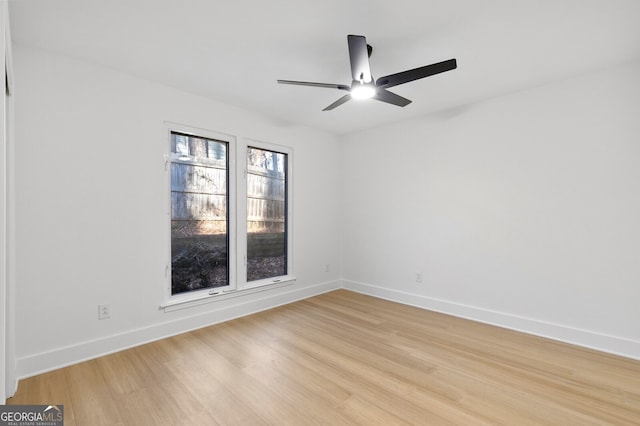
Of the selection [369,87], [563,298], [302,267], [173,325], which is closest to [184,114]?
[369,87]

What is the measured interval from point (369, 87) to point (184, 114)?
202 cm

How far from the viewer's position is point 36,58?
235 centimetres

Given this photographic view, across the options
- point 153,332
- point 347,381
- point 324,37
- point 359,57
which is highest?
point 324,37

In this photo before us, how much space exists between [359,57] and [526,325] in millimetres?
3141

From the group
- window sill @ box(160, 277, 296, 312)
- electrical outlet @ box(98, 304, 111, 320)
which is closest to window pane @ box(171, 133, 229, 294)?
window sill @ box(160, 277, 296, 312)

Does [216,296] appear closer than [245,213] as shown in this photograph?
Yes

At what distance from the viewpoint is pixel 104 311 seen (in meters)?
2.62

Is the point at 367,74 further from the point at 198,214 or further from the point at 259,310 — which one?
the point at 259,310

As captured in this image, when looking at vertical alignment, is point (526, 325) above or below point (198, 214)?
below

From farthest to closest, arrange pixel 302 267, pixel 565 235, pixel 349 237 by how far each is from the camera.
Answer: pixel 349 237, pixel 302 267, pixel 565 235

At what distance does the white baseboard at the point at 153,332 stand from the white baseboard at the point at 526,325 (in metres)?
1.40

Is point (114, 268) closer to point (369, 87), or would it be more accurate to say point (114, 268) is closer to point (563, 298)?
point (369, 87)

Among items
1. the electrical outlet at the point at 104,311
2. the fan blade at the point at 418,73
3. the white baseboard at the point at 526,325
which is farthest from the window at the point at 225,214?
the fan blade at the point at 418,73

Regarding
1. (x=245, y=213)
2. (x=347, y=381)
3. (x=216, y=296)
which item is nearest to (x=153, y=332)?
(x=216, y=296)
